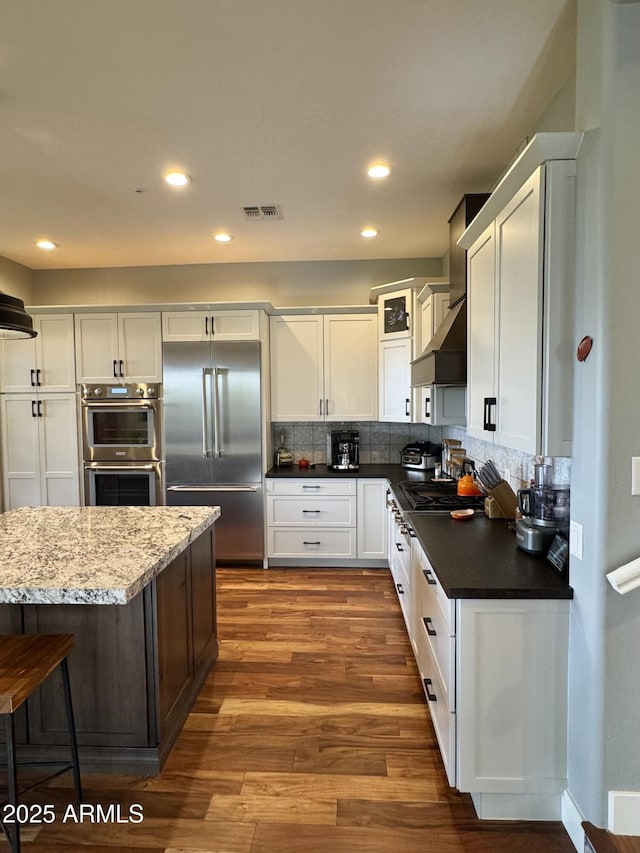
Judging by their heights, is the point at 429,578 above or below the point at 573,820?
above

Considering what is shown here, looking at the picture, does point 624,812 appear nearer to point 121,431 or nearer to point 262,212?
point 262,212

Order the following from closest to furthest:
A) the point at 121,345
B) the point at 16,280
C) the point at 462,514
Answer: the point at 462,514 → the point at 121,345 → the point at 16,280

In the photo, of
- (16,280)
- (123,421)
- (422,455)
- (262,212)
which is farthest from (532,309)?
(16,280)

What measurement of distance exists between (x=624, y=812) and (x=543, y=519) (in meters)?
0.96

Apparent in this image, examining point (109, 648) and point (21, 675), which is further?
point (109, 648)

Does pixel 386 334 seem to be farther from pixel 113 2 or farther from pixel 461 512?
pixel 113 2

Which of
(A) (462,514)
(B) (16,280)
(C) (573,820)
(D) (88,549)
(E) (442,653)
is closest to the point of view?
(C) (573,820)

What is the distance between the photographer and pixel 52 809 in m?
1.64

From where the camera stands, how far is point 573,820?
150 centimetres

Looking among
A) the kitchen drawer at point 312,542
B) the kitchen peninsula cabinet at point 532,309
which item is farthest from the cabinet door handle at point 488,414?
the kitchen drawer at point 312,542

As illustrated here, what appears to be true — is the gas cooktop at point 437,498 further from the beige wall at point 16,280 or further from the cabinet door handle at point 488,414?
the beige wall at point 16,280

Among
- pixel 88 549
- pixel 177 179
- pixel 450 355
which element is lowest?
pixel 88 549

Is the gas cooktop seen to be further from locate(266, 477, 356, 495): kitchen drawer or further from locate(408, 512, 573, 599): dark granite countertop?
locate(266, 477, 356, 495): kitchen drawer

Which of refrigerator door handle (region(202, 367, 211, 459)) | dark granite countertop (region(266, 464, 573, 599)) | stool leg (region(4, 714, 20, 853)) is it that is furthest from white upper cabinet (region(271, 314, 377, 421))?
stool leg (region(4, 714, 20, 853))
